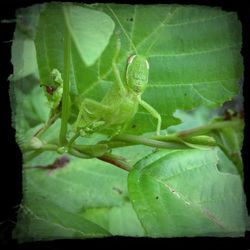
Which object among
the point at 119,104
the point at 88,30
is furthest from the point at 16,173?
the point at 88,30

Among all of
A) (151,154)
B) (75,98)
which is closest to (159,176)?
(151,154)

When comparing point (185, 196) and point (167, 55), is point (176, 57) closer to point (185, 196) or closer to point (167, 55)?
point (167, 55)

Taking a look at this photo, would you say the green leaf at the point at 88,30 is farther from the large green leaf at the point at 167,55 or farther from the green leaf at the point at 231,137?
the green leaf at the point at 231,137

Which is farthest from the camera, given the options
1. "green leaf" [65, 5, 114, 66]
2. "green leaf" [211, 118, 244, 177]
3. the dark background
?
"green leaf" [211, 118, 244, 177]

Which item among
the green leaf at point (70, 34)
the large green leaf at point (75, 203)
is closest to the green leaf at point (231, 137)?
the large green leaf at point (75, 203)

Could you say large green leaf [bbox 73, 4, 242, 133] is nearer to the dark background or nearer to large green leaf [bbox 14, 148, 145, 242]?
the dark background

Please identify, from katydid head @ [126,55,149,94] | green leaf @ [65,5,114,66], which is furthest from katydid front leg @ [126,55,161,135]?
green leaf @ [65,5,114,66]
